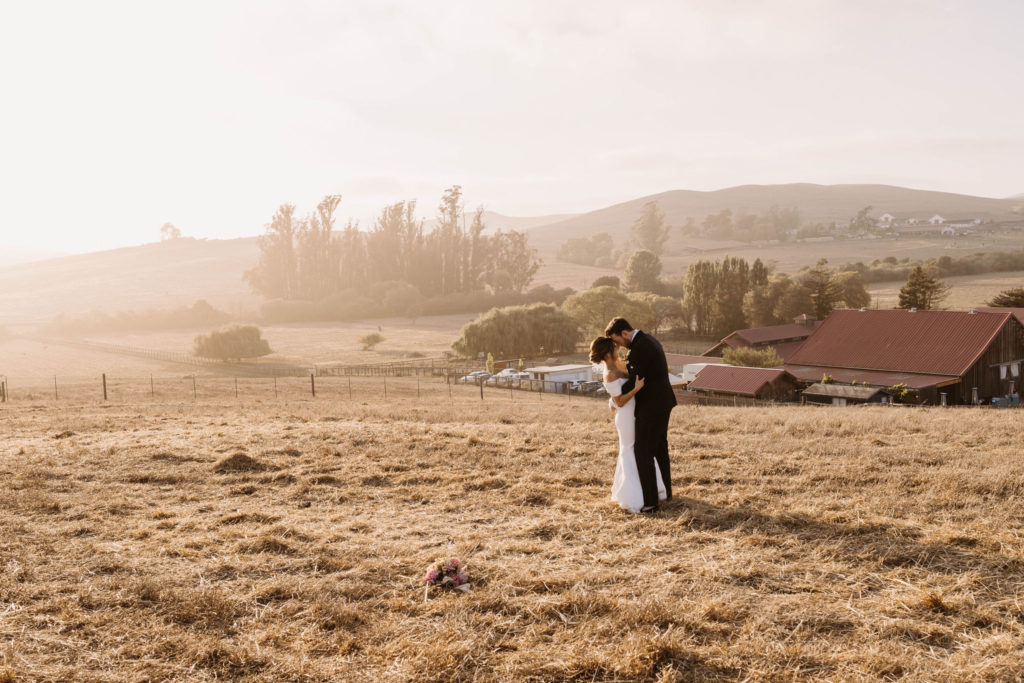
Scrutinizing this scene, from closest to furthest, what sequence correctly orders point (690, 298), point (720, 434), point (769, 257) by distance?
point (720, 434), point (690, 298), point (769, 257)

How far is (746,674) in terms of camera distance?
479 cm

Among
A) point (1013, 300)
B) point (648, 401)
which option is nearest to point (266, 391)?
point (648, 401)

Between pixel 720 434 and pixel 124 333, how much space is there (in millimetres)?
113747

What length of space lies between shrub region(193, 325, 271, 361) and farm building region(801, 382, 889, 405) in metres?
56.5

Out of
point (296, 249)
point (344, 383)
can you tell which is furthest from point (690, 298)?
point (296, 249)

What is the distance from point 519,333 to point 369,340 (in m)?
19.1

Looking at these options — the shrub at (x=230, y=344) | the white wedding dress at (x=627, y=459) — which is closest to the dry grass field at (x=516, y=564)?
the white wedding dress at (x=627, y=459)

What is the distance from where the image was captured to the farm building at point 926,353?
4362 centimetres

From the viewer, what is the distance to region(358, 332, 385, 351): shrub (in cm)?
8362

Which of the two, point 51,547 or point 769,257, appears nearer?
point 51,547

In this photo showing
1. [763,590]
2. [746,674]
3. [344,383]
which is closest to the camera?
[746,674]

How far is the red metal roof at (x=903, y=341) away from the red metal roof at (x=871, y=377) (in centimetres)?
35

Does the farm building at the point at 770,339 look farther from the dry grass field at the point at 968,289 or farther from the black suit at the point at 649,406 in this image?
the black suit at the point at 649,406

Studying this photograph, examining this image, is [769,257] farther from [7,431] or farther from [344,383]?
[7,431]
